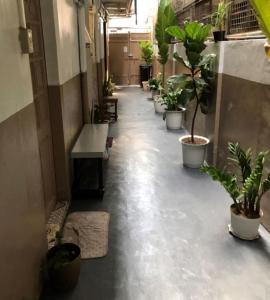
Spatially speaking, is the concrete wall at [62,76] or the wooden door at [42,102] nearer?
the wooden door at [42,102]

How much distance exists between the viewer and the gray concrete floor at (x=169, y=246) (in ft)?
6.41

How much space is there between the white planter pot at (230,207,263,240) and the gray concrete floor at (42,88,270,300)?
0.21 feet

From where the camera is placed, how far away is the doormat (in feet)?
7.64

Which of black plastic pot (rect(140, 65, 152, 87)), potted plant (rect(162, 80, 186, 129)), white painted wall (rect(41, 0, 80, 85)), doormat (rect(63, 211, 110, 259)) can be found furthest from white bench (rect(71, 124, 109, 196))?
black plastic pot (rect(140, 65, 152, 87))

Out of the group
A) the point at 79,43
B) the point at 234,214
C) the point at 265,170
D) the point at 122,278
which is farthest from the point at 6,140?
the point at 79,43

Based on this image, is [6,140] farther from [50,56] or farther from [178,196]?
[178,196]

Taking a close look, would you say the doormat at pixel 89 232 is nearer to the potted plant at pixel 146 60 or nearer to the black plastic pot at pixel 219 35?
the black plastic pot at pixel 219 35

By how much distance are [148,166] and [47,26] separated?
7.23 feet

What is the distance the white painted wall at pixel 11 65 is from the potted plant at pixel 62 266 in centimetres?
96

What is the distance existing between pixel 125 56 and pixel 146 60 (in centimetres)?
176

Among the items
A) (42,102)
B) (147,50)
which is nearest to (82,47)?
(42,102)

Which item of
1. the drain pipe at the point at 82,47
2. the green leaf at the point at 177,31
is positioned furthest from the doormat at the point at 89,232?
the green leaf at the point at 177,31

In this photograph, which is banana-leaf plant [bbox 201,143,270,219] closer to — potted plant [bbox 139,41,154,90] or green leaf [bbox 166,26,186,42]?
green leaf [bbox 166,26,186,42]

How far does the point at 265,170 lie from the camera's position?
2.49m
